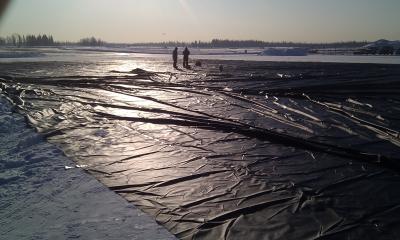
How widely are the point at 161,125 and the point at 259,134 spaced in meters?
2.14

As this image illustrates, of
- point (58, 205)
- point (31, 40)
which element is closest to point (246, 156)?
point (58, 205)

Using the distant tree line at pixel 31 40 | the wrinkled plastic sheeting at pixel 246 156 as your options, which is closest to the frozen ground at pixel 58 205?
the wrinkled plastic sheeting at pixel 246 156

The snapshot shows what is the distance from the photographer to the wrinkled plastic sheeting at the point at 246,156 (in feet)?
11.1

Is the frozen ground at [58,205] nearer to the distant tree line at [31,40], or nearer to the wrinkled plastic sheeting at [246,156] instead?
the wrinkled plastic sheeting at [246,156]

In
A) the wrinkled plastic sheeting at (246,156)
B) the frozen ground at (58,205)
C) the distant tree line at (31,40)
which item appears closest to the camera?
the frozen ground at (58,205)

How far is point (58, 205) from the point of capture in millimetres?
3785

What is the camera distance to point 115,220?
341 centimetres

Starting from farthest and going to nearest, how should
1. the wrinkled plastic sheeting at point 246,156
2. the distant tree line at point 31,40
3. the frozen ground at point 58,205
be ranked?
1. the distant tree line at point 31,40
2. the wrinkled plastic sheeting at point 246,156
3. the frozen ground at point 58,205

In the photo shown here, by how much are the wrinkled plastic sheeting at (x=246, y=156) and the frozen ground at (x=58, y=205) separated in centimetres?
21

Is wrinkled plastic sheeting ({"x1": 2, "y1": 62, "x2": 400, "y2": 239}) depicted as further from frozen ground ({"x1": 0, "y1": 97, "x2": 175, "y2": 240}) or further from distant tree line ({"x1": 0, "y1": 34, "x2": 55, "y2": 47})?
distant tree line ({"x1": 0, "y1": 34, "x2": 55, "y2": 47})

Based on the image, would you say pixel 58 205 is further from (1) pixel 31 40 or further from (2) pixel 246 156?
(1) pixel 31 40

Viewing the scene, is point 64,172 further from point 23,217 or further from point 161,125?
point 161,125

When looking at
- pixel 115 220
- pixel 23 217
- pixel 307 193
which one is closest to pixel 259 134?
pixel 307 193

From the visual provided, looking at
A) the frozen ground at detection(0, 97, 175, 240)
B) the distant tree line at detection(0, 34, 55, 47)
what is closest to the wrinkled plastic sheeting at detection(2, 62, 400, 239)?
the frozen ground at detection(0, 97, 175, 240)
